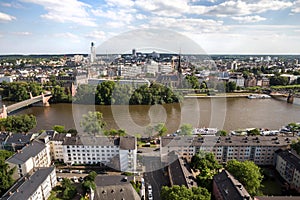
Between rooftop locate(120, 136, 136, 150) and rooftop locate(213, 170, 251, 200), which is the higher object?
rooftop locate(120, 136, 136, 150)

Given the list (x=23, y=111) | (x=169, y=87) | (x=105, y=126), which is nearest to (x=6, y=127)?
(x=105, y=126)

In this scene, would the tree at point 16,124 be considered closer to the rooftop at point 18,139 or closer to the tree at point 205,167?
the rooftop at point 18,139

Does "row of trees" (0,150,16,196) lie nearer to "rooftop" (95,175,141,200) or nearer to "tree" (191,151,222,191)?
"rooftop" (95,175,141,200)

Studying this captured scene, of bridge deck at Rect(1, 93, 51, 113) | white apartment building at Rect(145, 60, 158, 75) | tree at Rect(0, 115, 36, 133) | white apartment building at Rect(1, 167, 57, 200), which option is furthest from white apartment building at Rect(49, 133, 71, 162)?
bridge deck at Rect(1, 93, 51, 113)

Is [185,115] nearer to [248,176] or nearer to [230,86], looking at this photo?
[248,176]

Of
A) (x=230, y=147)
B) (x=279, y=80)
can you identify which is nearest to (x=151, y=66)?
(x=230, y=147)
